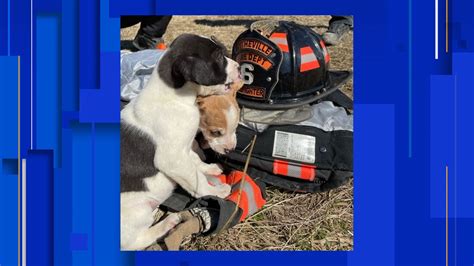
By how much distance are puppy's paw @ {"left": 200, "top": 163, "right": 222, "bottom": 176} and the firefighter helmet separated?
0.52 m

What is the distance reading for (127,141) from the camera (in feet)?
12.3

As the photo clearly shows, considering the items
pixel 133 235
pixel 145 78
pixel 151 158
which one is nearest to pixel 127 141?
pixel 151 158

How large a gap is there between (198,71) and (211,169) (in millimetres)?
968

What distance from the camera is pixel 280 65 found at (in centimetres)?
446

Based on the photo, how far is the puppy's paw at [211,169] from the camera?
428 cm

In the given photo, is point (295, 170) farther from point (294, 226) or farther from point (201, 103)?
point (201, 103)

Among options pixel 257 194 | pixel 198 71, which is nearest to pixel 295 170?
pixel 257 194

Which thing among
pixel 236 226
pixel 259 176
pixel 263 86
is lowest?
pixel 236 226

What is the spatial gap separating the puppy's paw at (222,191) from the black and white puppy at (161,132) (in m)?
0.25

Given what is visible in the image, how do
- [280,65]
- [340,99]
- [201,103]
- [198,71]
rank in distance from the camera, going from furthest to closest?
1. [340,99]
2. [280,65]
3. [201,103]
4. [198,71]

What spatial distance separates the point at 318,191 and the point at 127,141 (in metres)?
1.28

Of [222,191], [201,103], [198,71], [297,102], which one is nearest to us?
[198,71]

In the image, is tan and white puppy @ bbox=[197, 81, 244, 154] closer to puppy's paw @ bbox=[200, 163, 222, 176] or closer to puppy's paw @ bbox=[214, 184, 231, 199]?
puppy's paw @ bbox=[200, 163, 222, 176]
